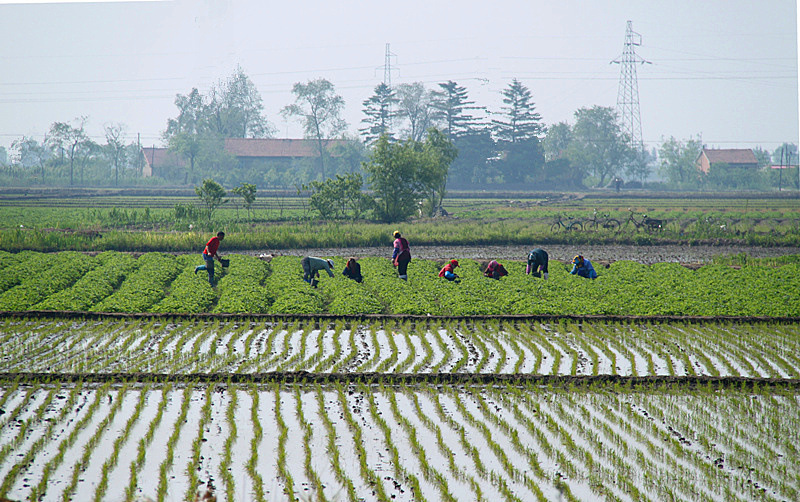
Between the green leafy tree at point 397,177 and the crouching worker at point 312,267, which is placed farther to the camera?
the green leafy tree at point 397,177

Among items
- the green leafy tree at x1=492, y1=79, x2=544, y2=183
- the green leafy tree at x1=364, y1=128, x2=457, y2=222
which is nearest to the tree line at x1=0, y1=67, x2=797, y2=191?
the green leafy tree at x1=492, y1=79, x2=544, y2=183

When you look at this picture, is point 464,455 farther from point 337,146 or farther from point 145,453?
point 337,146

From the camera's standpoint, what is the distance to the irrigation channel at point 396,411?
7.08 m

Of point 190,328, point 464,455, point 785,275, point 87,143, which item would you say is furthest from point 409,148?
point 87,143

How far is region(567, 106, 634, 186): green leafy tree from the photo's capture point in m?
109

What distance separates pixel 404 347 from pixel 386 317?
7.13ft

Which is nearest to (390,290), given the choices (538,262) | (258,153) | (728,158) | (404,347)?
(404,347)

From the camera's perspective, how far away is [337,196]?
125ft

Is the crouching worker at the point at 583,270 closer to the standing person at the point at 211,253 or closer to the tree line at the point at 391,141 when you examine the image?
the standing person at the point at 211,253

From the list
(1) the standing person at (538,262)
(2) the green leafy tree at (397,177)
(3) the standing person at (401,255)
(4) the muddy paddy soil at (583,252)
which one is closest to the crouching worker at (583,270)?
(1) the standing person at (538,262)

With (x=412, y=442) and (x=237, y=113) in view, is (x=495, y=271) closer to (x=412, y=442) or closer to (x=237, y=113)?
(x=412, y=442)

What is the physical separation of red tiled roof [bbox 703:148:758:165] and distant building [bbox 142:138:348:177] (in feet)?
205

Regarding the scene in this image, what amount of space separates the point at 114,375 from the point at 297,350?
10.3 ft

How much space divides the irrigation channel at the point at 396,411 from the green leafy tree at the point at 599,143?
98.4m
